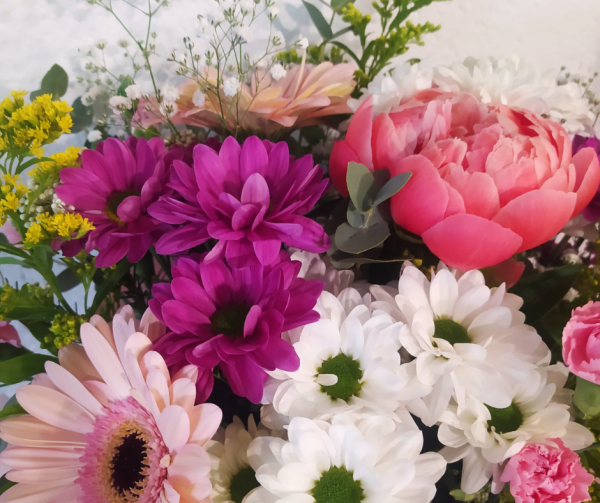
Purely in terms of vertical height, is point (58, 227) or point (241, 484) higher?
point (58, 227)

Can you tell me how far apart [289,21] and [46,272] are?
0.42 meters

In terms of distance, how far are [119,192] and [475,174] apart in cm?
30

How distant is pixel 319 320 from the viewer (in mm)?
313

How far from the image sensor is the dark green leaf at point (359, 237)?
1.08 ft

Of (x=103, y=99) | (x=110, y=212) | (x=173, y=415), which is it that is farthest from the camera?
(x=103, y=99)

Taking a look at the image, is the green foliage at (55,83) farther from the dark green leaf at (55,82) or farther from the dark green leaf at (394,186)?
the dark green leaf at (394,186)

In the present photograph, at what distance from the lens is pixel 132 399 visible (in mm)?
332

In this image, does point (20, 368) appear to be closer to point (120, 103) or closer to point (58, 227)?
point (58, 227)

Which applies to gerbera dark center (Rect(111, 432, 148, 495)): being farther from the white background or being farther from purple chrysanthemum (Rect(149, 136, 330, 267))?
the white background

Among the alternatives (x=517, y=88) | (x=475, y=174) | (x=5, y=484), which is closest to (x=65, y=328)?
(x=5, y=484)

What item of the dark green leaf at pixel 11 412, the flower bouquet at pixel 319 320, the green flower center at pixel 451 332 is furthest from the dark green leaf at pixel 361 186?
the dark green leaf at pixel 11 412

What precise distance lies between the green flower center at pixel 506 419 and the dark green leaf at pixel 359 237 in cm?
16

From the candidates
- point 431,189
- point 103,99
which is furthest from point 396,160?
point 103,99

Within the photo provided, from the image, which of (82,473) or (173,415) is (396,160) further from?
(82,473)
